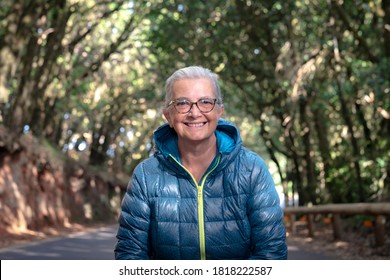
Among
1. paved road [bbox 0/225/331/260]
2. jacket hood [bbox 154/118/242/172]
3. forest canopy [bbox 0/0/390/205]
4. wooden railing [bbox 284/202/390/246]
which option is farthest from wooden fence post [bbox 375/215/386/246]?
jacket hood [bbox 154/118/242/172]

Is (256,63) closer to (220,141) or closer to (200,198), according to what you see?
(220,141)

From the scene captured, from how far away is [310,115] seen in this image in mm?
25297

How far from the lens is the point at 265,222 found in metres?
2.82

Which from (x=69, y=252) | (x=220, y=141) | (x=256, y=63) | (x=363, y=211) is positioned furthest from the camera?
(x=256, y=63)

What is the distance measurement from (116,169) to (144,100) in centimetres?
1131

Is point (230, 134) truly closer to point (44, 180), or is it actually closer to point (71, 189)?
point (44, 180)

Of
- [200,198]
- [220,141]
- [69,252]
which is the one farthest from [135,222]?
[69,252]

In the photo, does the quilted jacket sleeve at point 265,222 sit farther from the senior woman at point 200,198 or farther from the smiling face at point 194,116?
the smiling face at point 194,116

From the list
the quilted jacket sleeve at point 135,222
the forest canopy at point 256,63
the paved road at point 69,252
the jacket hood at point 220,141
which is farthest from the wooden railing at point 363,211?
the quilted jacket sleeve at point 135,222

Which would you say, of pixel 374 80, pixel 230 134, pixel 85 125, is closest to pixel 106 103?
pixel 85 125

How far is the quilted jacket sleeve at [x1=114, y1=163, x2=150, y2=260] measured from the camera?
9.48ft

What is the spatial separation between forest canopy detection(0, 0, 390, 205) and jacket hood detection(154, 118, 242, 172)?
36.3 ft

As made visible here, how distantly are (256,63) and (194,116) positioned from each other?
20875 millimetres
